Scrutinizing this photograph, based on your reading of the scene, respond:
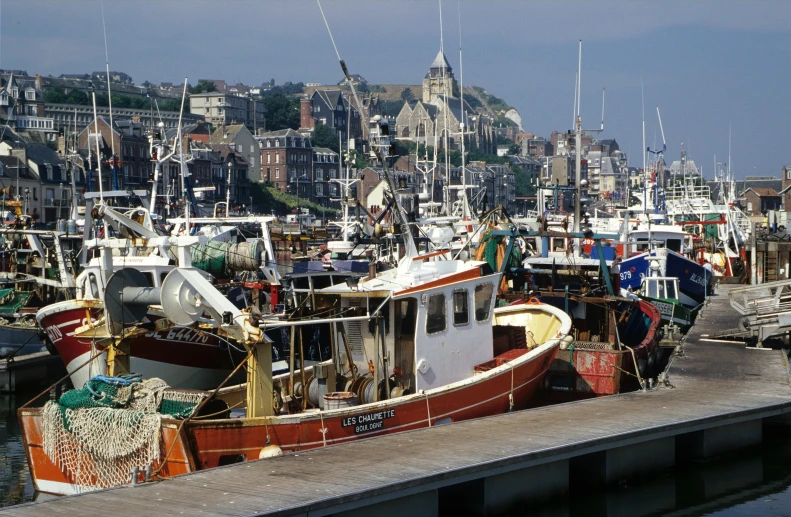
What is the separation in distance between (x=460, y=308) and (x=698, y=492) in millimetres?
4504

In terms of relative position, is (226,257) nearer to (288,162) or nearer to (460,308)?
(460,308)

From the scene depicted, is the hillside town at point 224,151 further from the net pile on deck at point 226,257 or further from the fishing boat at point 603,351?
the fishing boat at point 603,351

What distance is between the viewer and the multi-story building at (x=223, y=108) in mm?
167500

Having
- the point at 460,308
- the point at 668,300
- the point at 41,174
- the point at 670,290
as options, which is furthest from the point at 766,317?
the point at 41,174

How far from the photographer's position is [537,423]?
51.3 ft

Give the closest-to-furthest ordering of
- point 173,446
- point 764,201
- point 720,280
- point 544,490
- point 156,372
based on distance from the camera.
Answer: point 173,446
point 544,490
point 156,372
point 720,280
point 764,201

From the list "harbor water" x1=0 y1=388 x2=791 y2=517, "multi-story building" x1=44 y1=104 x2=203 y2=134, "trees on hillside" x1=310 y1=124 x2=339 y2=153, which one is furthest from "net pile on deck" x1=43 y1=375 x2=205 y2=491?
"trees on hillside" x1=310 y1=124 x2=339 y2=153

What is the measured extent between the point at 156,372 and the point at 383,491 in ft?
29.5

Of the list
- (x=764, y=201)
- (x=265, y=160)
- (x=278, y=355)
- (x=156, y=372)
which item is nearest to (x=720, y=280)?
(x=278, y=355)

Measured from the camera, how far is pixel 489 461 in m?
13.3

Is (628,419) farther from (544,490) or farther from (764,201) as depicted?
(764,201)

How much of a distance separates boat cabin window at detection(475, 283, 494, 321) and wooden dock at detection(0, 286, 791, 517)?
180 centimetres

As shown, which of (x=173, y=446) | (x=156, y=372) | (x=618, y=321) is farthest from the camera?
(x=618, y=321)

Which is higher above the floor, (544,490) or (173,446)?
(173,446)
